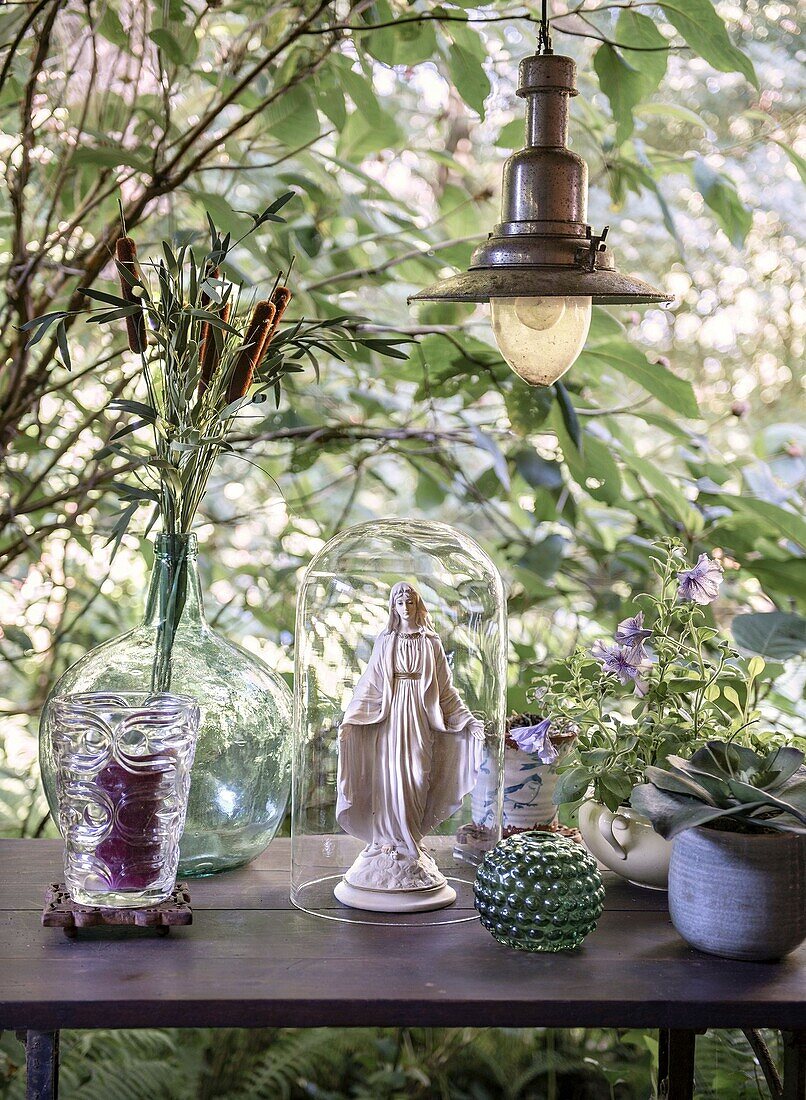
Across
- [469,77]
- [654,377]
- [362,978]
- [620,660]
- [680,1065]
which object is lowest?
[680,1065]

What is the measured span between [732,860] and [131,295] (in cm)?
76

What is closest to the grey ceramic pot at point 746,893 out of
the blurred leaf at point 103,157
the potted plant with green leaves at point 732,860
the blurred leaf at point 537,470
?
the potted plant with green leaves at point 732,860

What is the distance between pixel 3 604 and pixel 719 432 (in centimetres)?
193

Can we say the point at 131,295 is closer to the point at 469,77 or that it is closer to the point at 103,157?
the point at 103,157

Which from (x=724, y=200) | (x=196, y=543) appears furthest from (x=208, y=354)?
(x=724, y=200)

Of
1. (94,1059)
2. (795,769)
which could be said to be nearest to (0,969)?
(795,769)

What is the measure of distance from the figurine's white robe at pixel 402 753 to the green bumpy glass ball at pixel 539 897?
119mm

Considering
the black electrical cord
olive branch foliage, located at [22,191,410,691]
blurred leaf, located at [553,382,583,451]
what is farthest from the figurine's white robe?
the black electrical cord

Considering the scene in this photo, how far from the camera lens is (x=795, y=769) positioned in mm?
1084

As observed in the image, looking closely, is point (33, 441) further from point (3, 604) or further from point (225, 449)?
point (3, 604)

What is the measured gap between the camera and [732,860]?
1019 millimetres

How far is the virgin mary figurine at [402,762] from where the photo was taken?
1160 millimetres

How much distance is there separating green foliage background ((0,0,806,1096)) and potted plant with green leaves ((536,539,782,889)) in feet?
1.23

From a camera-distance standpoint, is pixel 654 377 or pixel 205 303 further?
pixel 654 377
